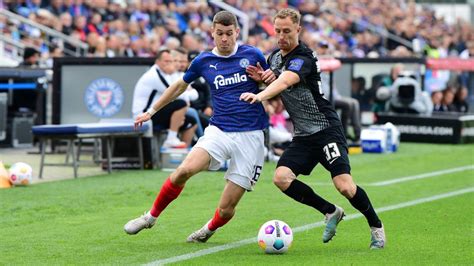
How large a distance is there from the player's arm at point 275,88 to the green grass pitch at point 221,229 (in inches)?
47.9

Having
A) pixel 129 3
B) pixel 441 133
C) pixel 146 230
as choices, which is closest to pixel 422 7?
pixel 129 3

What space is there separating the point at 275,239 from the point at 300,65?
1373 mm

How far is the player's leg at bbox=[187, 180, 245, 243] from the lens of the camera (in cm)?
997

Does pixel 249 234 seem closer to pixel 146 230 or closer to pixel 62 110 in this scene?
pixel 146 230

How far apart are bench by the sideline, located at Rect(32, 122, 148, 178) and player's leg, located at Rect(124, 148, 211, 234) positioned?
6034 mm

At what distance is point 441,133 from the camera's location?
24.2 meters

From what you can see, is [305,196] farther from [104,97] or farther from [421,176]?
[104,97]

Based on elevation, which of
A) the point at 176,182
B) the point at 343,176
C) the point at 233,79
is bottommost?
the point at 176,182

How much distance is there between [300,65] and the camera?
9.53 metres

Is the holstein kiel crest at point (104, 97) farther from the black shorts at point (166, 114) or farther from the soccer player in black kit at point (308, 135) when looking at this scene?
the soccer player in black kit at point (308, 135)

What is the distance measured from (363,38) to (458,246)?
93.1 feet

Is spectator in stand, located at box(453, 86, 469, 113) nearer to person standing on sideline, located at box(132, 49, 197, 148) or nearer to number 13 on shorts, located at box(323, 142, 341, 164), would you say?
person standing on sideline, located at box(132, 49, 197, 148)

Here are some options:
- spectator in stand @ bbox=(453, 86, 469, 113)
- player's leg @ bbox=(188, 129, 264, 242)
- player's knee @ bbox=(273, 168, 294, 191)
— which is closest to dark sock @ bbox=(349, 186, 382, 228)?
player's knee @ bbox=(273, 168, 294, 191)

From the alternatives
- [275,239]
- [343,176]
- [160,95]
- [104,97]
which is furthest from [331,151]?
[104,97]
